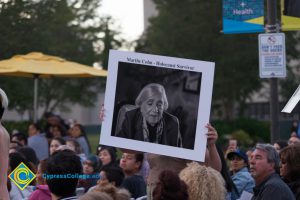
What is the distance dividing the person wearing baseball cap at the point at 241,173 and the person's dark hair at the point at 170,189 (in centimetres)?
389

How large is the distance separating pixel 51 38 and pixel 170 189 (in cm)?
2740

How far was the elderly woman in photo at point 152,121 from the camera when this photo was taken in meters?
6.29

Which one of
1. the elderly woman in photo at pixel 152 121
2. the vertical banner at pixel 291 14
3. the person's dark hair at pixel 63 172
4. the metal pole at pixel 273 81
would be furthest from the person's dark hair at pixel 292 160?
the vertical banner at pixel 291 14

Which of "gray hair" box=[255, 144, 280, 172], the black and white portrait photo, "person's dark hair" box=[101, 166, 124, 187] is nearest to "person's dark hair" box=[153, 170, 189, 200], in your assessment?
the black and white portrait photo

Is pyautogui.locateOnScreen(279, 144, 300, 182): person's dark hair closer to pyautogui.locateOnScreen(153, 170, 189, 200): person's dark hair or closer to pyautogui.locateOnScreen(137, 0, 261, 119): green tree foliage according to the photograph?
pyautogui.locateOnScreen(153, 170, 189, 200): person's dark hair

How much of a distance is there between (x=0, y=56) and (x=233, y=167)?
1324 cm

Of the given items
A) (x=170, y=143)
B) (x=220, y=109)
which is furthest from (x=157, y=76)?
(x=220, y=109)

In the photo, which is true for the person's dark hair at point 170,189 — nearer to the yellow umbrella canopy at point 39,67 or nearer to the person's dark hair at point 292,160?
the person's dark hair at point 292,160

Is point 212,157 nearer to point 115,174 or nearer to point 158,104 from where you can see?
point 158,104

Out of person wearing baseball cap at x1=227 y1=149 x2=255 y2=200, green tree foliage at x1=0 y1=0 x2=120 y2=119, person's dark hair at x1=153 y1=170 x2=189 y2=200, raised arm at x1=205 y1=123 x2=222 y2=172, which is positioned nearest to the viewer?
person's dark hair at x1=153 y1=170 x2=189 y2=200

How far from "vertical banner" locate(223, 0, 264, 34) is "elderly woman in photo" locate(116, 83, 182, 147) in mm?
4138

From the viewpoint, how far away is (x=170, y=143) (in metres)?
6.30

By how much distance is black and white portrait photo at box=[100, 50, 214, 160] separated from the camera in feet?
20.5

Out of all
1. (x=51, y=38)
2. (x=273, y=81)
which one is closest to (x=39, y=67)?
(x=273, y=81)
